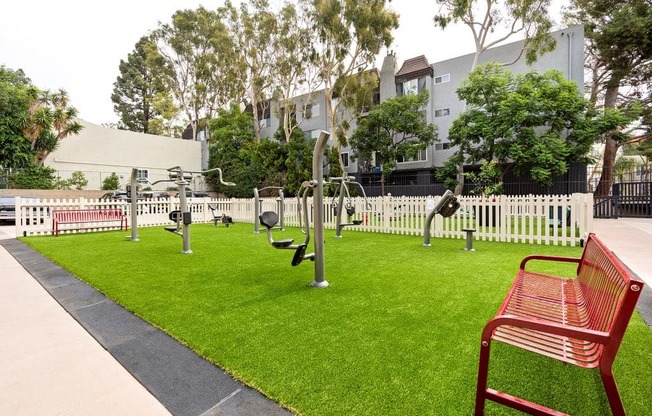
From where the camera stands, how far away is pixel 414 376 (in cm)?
209

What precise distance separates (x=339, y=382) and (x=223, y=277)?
3.16m

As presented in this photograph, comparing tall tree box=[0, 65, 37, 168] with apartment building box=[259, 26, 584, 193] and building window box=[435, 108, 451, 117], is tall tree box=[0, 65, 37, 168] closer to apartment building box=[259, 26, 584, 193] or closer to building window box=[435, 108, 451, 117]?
apartment building box=[259, 26, 584, 193]

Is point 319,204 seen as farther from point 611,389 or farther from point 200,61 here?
point 200,61

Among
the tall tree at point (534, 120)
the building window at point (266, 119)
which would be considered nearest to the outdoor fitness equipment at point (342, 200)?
the tall tree at point (534, 120)

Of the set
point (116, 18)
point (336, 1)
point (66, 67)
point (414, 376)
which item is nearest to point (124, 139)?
point (66, 67)

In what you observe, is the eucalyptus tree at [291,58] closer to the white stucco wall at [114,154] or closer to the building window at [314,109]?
the building window at [314,109]

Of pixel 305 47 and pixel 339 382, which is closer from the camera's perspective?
pixel 339 382

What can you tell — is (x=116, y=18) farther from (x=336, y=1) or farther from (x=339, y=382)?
(x=339, y=382)

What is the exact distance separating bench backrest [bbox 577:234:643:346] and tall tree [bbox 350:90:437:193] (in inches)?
785

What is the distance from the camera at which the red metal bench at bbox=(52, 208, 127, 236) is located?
397 inches

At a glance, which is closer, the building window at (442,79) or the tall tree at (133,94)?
the building window at (442,79)

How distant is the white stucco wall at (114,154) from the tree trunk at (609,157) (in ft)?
98.8

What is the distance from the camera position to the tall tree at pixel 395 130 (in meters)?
21.9

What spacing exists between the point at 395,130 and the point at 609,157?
1343 cm
